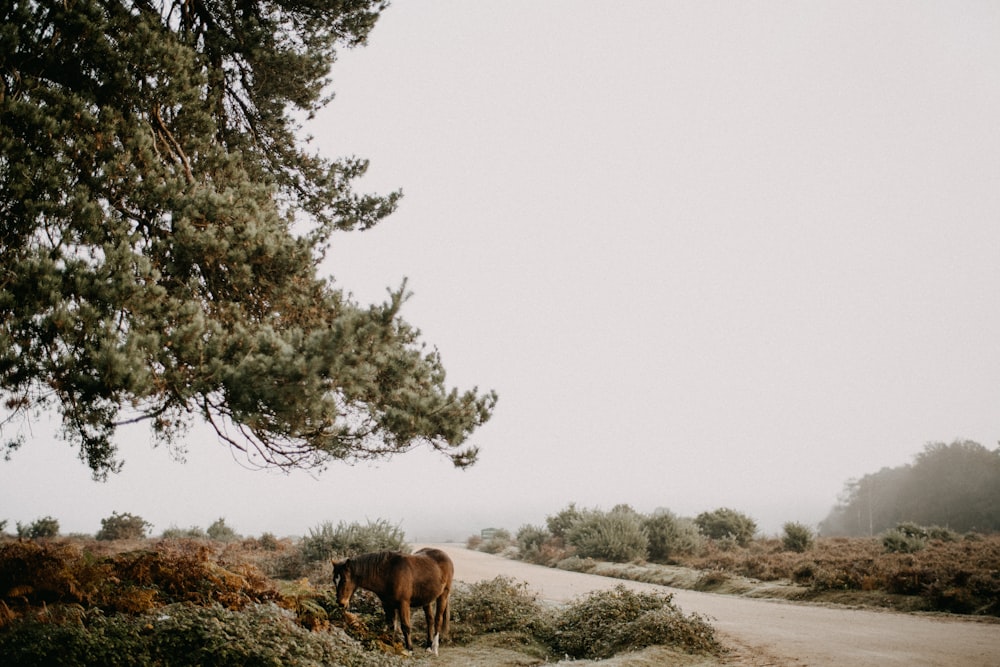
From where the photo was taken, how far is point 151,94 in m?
6.61

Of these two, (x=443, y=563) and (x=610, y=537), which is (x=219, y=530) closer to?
(x=610, y=537)

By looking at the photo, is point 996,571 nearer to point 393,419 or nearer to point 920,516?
point 393,419

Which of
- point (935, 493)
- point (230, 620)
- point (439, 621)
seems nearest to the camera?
point (230, 620)

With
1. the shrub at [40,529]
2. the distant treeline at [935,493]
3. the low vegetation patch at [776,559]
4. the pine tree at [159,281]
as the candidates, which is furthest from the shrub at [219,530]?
the distant treeline at [935,493]

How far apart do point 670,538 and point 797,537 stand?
4.28 metres

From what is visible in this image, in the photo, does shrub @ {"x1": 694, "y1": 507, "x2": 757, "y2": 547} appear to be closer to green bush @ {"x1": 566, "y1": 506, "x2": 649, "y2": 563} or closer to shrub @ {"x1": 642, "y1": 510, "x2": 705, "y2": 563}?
shrub @ {"x1": 642, "y1": 510, "x2": 705, "y2": 563}

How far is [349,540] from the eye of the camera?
1379 cm

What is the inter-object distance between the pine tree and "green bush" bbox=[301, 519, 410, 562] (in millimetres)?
7571

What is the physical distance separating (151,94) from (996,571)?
15871 millimetres

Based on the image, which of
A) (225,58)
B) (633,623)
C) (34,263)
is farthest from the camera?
(225,58)

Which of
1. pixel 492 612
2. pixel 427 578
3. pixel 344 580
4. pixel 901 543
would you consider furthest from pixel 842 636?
pixel 901 543

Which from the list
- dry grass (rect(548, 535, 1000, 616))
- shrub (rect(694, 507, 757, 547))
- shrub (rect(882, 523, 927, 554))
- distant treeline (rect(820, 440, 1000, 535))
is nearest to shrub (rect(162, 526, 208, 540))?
dry grass (rect(548, 535, 1000, 616))

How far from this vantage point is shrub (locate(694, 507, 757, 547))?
75.6ft

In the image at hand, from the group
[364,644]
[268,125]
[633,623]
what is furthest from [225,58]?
[633,623]
